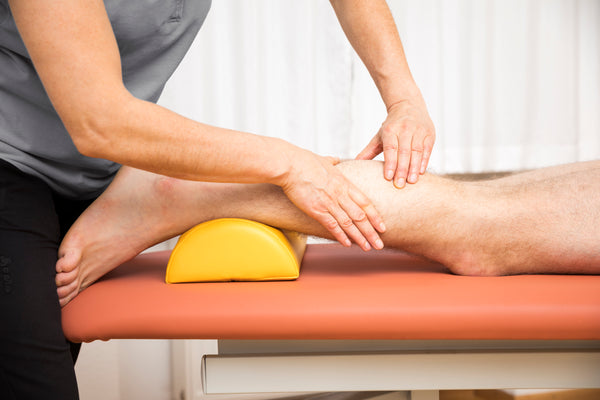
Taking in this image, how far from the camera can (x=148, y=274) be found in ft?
3.30

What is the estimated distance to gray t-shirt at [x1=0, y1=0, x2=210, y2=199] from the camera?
2.91 ft

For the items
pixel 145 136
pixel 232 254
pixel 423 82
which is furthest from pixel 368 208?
pixel 423 82

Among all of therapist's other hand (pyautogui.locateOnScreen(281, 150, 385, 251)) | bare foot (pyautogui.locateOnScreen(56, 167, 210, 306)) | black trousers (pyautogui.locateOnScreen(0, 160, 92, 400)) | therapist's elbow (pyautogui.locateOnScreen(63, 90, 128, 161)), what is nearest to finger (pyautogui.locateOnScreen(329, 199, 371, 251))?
therapist's other hand (pyautogui.locateOnScreen(281, 150, 385, 251))

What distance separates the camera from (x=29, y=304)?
2.49 feet

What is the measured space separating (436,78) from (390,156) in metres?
1.38

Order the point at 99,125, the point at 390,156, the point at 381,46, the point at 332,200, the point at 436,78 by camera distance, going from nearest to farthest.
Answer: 1. the point at 99,125
2. the point at 332,200
3. the point at 390,156
4. the point at 381,46
5. the point at 436,78

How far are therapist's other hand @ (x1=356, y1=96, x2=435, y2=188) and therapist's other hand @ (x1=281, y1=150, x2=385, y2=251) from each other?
9 cm

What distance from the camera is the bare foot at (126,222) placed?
921 mm

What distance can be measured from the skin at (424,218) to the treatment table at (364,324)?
0.14ft

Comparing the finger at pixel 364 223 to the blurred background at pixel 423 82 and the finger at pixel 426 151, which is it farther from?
the blurred background at pixel 423 82

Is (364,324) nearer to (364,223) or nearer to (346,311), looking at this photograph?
(346,311)

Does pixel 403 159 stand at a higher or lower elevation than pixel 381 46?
lower

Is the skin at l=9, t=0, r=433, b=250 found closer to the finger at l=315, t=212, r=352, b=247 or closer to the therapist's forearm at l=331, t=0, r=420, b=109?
the finger at l=315, t=212, r=352, b=247

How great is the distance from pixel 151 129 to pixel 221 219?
0.22 m
